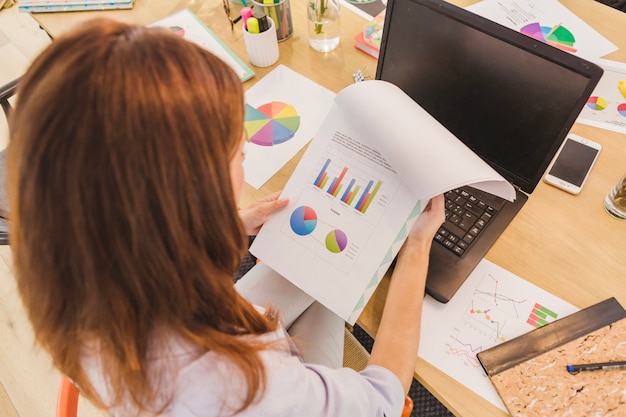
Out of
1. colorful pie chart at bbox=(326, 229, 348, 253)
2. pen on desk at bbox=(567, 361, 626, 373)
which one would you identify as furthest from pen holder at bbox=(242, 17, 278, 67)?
pen on desk at bbox=(567, 361, 626, 373)

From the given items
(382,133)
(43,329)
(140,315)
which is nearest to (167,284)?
(140,315)

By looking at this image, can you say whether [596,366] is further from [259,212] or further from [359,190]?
[259,212]

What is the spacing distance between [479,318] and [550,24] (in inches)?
Result: 32.5

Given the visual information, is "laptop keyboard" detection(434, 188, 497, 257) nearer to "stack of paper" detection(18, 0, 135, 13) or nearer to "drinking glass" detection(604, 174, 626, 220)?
"drinking glass" detection(604, 174, 626, 220)

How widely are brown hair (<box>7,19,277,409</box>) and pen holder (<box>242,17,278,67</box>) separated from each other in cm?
64

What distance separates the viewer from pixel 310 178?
A: 80 centimetres

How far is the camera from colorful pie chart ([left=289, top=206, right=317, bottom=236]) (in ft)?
2.52

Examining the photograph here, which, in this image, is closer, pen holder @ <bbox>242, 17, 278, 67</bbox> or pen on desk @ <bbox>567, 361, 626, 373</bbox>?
pen on desk @ <bbox>567, 361, 626, 373</bbox>

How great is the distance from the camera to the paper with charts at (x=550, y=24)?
3.50 ft

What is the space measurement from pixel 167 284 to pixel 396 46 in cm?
63

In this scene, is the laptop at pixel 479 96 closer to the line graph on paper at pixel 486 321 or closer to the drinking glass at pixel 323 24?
the line graph on paper at pixel 486 321

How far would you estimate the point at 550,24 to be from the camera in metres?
1.12

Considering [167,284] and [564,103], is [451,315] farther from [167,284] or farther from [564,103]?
[167,284]

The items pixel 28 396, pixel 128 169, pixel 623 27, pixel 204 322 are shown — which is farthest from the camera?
pixel 28 396
